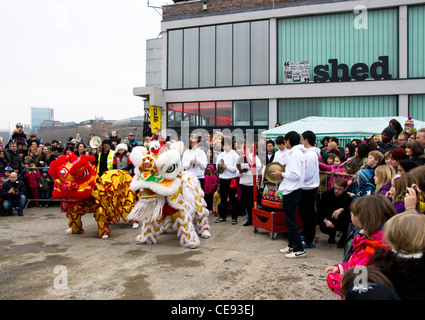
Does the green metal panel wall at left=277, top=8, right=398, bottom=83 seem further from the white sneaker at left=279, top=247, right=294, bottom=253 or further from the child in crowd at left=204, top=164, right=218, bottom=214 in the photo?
the white sneaker at left=279, top=247, right=294, bottom=253

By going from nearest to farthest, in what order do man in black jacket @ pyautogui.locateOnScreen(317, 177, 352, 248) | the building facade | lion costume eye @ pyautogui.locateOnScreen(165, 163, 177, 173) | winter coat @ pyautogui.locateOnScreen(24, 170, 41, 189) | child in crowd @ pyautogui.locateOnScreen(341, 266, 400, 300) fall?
child in crowd @ pyautogui.locateOnScreen(341, 266, 400, 300) → man in black jacket @ pyautogui.locateOnScreen(317, 177, 352, 248) → lion costume eye @ pyautogui.locateOnScreen(165, 163, 177, 173) → winter coat @ pyautogui.locateOnScreen(24, 170, 41, 189) → the building facade

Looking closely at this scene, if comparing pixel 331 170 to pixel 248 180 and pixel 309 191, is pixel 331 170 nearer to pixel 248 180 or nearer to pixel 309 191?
pixel 309 191

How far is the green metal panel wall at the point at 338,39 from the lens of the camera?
17.1 m

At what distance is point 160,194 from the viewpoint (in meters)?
5.69

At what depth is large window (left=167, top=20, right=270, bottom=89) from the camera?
62.3ft

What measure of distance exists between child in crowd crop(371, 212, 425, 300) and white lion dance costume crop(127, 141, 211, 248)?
396cm

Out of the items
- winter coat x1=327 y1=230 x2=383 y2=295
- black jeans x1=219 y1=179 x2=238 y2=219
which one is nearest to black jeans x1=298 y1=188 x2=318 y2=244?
black jeans x1=219 y1=179 x2=238 y2=219

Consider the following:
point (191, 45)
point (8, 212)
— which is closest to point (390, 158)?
point (8, 212)

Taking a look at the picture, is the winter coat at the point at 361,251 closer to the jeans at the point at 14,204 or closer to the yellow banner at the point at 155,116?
the jeans at the point at 14,204

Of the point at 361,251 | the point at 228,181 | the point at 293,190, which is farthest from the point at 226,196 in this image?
the point at 361,251

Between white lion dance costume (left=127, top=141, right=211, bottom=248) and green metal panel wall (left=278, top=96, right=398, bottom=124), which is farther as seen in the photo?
green metal panel wall (left=278, top=96, right=398, bottom=124)

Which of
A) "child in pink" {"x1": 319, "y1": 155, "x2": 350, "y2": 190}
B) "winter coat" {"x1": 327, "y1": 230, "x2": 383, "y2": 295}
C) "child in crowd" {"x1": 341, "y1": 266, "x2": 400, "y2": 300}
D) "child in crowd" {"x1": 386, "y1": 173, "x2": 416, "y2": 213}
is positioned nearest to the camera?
"child in crowd" {"x1": 341, "y1": 266, "x2": 400, "y2": 300}

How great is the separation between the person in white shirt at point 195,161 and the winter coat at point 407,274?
6.15 m
